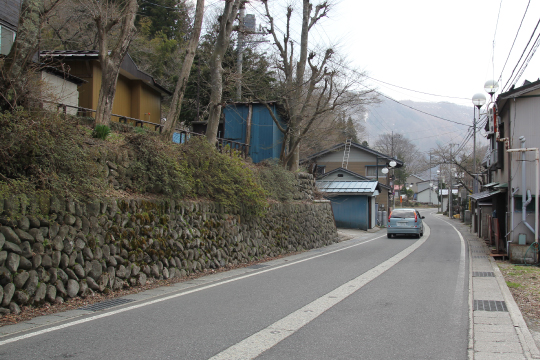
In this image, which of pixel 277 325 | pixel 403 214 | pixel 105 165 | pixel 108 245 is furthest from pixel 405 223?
pixel 277 325

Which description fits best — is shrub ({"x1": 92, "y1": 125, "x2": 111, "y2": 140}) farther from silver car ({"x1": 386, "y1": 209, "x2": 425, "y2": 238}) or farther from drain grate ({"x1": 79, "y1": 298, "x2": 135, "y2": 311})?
silver car ({"x1": 386, "y1": 209, "x2": 425, "y2": 238})

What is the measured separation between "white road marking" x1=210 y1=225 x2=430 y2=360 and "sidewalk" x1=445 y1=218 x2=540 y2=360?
219cm

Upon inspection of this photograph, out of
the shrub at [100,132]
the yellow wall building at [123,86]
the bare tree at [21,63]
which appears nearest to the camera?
the bare tree at [21,63]

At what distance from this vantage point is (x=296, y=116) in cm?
2069

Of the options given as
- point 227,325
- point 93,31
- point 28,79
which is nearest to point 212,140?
point 28,79

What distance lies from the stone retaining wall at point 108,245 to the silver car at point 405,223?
12499mm

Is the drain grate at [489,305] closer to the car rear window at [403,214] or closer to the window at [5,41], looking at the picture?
the car rear window at [403,214]

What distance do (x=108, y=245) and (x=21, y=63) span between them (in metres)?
4.06

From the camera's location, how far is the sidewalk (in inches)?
196

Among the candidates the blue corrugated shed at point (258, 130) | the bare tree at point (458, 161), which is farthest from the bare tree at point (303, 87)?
the bare tree at point (458, 161)

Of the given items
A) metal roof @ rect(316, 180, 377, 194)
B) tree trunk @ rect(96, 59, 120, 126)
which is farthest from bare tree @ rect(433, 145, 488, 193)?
tree trunk @ rect(96, 59, 120, 126)

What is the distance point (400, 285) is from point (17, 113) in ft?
27.3

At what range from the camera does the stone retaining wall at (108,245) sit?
6355mm

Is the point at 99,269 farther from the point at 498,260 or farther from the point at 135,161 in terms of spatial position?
the point at 498,260
